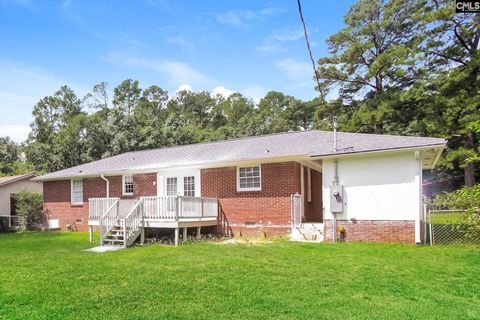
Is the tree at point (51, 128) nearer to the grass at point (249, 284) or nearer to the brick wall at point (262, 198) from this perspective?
the brick wall at point (262, 198)

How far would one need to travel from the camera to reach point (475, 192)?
6.67 meters

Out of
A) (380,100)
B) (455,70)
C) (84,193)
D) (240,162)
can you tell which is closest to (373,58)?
(380,100)

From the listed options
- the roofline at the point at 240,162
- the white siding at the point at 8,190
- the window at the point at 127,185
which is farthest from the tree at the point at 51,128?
the window at the point at 127,185

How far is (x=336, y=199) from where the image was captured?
1182cm

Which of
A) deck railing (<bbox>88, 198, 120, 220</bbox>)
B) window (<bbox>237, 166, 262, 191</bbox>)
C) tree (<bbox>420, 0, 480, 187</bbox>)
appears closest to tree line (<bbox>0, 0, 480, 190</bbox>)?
tree (<bbox>420, 0, 480, 187</bbox>)

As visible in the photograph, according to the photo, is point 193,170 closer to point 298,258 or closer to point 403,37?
point 298,258

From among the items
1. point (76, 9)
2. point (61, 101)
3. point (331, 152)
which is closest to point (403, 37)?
point (331, 152)

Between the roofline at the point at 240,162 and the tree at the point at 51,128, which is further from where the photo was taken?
the tree at the point at 51,128

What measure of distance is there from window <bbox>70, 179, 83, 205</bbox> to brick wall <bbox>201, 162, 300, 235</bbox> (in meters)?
8.00

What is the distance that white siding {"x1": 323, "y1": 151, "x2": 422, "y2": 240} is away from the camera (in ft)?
36.0

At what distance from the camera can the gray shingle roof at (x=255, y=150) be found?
11.7m

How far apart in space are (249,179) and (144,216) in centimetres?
415

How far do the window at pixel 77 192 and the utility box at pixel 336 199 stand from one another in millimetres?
13230

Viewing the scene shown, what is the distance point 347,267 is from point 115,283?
454cm
